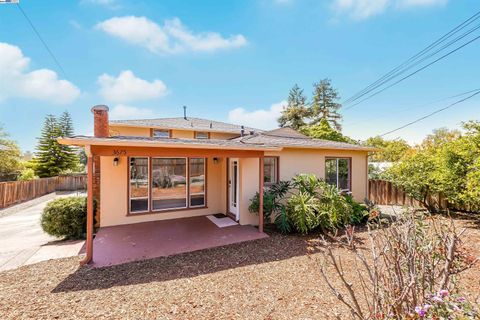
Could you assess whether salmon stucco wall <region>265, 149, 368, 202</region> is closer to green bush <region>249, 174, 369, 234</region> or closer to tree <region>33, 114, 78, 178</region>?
green bush <region>249, 174, 369, 234</region>

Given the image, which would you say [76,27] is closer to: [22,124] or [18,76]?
[18,76]

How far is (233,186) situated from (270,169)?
1.66 meters

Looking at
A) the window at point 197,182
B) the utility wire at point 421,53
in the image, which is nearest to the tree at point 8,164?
the window at point 197,182

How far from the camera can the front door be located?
8.48m

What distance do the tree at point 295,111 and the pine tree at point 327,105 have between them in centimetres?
146

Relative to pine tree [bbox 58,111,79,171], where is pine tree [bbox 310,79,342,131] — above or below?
above

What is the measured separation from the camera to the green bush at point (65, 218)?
6.75 metres

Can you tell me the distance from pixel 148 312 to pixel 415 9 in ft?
49.1

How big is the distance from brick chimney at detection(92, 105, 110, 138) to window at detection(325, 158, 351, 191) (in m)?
9.06

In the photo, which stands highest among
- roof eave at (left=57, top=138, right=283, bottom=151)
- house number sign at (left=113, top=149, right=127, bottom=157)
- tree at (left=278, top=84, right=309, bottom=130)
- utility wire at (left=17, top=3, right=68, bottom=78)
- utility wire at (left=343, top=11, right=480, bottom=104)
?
tree at (left=278, top=84, right=309, bottom=130)

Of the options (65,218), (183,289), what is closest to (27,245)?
(65,218)

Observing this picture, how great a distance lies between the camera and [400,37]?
38.8ft

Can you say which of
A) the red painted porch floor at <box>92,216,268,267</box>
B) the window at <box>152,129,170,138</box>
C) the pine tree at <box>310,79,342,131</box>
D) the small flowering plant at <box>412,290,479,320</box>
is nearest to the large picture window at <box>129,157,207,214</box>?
the red painted porch floor at <box>92,216,268,267</box>

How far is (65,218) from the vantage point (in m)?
6.83
